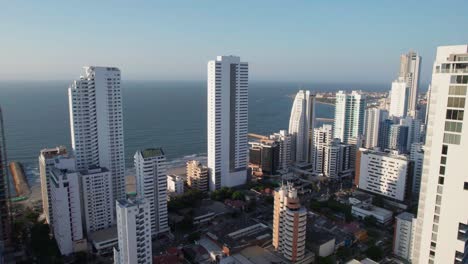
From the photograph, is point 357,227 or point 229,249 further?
point 357,227

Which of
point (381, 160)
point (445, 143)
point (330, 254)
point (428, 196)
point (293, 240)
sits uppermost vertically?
point (445, 143)

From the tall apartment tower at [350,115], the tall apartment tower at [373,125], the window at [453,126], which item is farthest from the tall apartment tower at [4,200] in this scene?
the tall apartment tower at [373,125]

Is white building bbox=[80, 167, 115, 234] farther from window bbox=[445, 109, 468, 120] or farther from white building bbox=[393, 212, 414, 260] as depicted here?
window bbox=[445, 109, 468, 120]

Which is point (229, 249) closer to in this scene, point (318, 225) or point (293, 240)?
point (293, 240)

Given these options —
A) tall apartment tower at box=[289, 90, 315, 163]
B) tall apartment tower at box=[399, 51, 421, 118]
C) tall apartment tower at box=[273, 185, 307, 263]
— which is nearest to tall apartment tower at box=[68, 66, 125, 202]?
tall apartment tower at box=[273, 185, 307, 263]

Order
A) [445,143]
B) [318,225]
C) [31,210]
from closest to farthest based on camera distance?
[445,143] → [318,225] → [31,210]

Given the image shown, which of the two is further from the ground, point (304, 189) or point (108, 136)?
point (108, 136)

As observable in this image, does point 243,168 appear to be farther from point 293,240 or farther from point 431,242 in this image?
point 431,242

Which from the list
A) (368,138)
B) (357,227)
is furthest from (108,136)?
(368,138)

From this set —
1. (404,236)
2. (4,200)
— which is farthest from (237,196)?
(4,200)

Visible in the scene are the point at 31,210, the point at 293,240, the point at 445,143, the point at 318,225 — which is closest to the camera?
the point at 445,143
